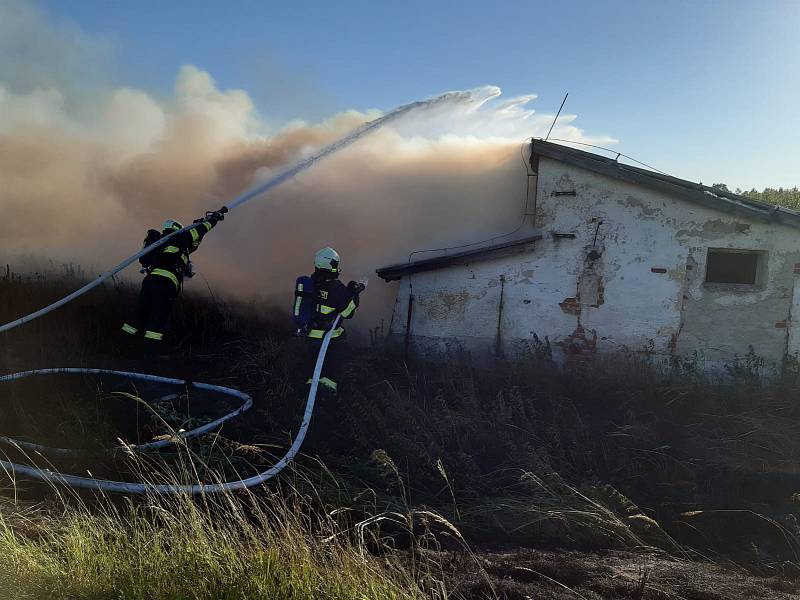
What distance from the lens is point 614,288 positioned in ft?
30.6

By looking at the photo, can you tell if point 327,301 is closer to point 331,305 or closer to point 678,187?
point 331,305

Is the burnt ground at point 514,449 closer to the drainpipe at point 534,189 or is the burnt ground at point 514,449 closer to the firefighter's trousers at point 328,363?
the firefighter's trousers at point 328,363

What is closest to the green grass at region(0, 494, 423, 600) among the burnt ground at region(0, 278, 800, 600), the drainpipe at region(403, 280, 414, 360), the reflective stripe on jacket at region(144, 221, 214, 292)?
the burnt ground at region(0, 278, 800, 600)

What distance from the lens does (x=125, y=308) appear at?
1050cm

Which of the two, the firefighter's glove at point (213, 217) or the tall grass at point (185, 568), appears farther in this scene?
the firefighter's glove at point (213, 217)

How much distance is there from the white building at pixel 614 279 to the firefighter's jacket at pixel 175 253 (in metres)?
3.16

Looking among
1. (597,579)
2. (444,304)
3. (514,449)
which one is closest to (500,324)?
(444,304)

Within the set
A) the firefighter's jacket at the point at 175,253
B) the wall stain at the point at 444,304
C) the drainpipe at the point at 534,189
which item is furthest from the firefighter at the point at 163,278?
the drainpipe at the point at 534,189

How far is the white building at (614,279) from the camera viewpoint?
8.98 metres

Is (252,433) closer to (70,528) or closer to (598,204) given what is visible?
(70,528)

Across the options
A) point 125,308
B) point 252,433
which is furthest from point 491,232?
point 125,308

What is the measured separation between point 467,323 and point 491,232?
7.08 ft

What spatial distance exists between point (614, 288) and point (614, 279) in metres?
0.15

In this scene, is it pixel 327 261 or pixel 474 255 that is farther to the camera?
pixel 474 255
